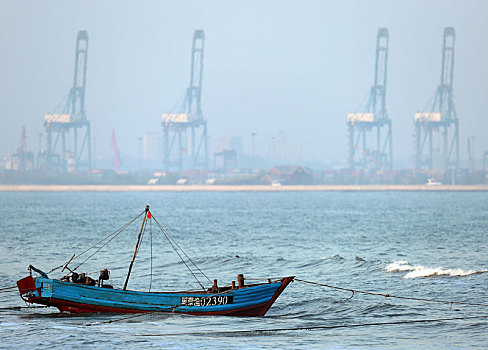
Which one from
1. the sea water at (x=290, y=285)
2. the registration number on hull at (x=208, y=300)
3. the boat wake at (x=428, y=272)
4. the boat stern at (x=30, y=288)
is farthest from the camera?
the boat wake at (x=428, y=272)

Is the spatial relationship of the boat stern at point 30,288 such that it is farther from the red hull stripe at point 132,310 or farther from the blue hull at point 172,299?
the red hull stripe at point 132,310

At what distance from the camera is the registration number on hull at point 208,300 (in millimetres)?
23609

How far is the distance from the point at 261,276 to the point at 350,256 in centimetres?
1185

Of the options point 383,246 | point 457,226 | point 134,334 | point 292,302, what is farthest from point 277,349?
point 457,226

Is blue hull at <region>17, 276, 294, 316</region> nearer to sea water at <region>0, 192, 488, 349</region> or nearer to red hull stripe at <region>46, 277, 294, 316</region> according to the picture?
red hull stripe at <region>46, 277, 294, 316</region>

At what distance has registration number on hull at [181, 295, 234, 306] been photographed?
23609mm

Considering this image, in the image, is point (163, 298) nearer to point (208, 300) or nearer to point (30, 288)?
point (208, 300)

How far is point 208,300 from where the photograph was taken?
933 inches

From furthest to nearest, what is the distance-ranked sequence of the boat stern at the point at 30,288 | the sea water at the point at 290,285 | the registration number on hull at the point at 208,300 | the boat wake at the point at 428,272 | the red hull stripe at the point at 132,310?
the boat wake at the point at 428,272 → the boat stern at the point at 30,288 → the red hull stripe at the point at 132,310 → the registration number on hull at the point at 208,300 → the sea water at the point at 290,285

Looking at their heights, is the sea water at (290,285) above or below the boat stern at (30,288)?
below

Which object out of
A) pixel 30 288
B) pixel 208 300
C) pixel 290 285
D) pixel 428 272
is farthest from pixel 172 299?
pixel 428 272

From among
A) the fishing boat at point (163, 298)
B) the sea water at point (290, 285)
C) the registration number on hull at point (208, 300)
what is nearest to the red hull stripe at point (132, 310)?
the fishing boat at point (163, 298)

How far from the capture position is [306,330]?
22656 mm

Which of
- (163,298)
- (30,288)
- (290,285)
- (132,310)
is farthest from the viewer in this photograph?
(290,285)
